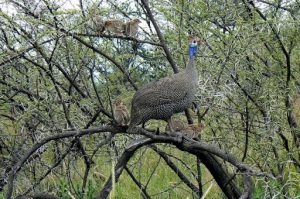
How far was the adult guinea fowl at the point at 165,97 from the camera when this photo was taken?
4.65m

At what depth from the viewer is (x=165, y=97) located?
471 cm

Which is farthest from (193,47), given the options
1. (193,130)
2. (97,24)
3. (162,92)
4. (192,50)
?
(97,24)

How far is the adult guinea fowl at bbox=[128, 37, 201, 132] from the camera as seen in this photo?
15.3 ft

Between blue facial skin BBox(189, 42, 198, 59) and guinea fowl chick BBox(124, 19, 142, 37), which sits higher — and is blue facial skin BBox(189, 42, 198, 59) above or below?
below

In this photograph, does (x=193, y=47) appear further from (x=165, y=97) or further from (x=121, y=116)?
(x=121, y=116)

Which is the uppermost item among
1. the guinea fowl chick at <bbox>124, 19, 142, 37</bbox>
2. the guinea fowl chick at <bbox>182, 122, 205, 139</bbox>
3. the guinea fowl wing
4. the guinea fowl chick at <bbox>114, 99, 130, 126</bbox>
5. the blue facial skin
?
the guinea fowl chick at <bbox>124, 19, 142, 37</bbox>

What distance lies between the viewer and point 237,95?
5.98 meters

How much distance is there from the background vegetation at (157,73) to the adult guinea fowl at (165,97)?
584 mm

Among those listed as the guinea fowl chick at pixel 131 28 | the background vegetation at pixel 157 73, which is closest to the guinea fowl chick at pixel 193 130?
the background vegetation at pixel 157 73

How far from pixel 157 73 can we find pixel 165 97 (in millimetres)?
2111

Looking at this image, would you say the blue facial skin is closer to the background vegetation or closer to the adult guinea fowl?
the adult guinea fowl

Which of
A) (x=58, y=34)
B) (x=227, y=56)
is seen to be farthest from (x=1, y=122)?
(x=227, y=56)

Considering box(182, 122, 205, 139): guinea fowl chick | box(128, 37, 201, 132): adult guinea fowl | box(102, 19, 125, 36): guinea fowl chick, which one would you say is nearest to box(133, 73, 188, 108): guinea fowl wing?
box(128, 37, 201, 132): adult guinea fowl

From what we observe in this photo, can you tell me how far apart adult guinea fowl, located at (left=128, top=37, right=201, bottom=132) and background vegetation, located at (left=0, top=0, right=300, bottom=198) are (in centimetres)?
58
